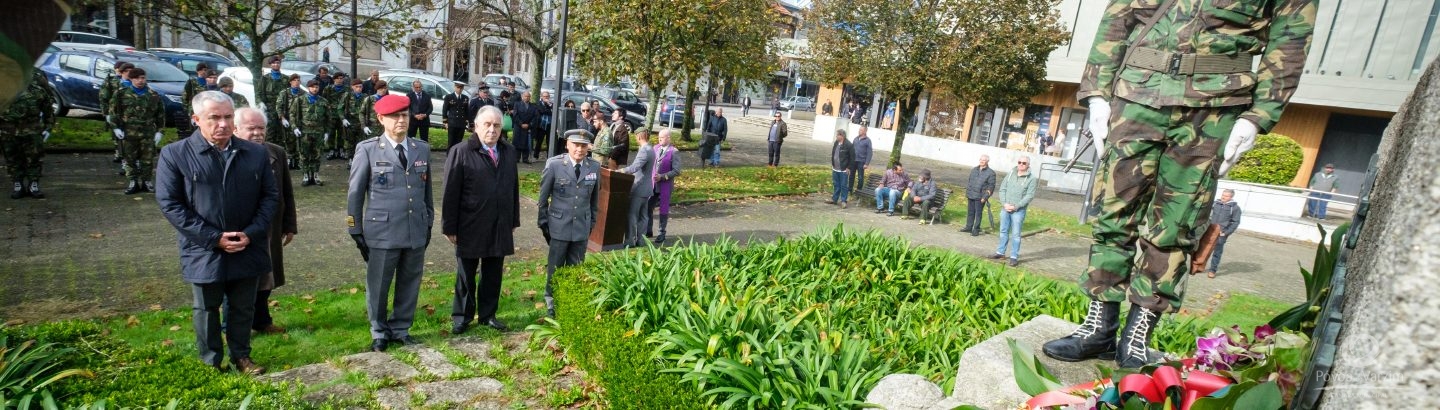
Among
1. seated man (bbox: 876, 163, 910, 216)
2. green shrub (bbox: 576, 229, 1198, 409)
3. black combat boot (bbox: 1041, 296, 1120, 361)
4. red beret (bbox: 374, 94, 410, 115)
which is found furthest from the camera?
seated man (bbox: 876, 163, 910, 216)

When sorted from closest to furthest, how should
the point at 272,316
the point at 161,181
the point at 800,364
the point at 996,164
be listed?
the point at 800,364 → the point at 161,181 → the point at 272,316 → the point at 996,164

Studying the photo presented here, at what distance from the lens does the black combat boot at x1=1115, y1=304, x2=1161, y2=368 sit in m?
3.17

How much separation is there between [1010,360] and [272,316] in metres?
5.61

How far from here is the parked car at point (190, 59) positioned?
67.2ft

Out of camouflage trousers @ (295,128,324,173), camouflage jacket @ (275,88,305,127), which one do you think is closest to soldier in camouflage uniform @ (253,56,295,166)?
camouflage jacket @ (275,88,305,127)

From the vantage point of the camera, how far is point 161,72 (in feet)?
55.0

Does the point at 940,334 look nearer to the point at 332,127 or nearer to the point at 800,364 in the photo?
the point at 800,364

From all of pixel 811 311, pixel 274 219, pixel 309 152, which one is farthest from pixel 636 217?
pixel 309 152

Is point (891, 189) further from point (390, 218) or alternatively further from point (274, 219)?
point (274, 219)

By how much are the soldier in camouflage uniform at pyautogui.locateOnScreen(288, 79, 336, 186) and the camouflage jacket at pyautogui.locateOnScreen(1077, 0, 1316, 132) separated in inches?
458

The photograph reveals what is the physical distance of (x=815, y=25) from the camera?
1966cm

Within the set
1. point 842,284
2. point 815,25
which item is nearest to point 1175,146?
point 842,284

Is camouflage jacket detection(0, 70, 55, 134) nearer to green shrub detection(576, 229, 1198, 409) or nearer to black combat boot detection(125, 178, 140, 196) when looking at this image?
black combat boot detection(125, 178, 140, 196)

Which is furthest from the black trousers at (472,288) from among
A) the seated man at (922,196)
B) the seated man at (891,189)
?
the seated man at (891,189)
